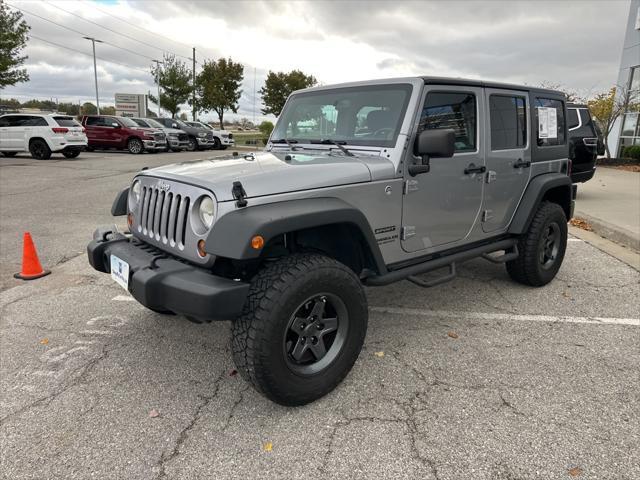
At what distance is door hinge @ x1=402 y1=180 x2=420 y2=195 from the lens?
3018 millimetres

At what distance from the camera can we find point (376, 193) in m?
2.85

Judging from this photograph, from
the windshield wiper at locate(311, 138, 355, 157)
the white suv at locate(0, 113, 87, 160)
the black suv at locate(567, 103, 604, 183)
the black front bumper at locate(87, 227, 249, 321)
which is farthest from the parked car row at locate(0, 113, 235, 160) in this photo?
the black front bumper at locate(87, 227, 249, 321)

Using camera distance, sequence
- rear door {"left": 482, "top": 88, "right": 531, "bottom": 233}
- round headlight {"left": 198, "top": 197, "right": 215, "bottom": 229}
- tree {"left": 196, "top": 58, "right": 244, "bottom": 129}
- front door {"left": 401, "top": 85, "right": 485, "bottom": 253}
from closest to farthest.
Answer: round headlight {"left": 198, "top": 197, "right": 215, "bottom": 229} → front door {"left": 401, "top": 85, "right": 485, "bottom": 253} → rear door {"left": 482, "top": 88, "right": 531, "bottom": 233} → tree {"left": 196, "top": 58, "right": 244, "bottom": 129}

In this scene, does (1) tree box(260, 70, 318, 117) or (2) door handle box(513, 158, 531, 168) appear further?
(1) tree box(260, 70, 318, 117)

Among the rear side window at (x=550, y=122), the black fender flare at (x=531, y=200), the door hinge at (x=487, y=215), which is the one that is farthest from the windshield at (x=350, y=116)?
the rear side window at (x=550, y=122)

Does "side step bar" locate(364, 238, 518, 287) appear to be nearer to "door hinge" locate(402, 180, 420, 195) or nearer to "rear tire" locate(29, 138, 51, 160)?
"door hinge" locate(402, 180, 420, 195)

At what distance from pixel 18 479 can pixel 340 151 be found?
256cm

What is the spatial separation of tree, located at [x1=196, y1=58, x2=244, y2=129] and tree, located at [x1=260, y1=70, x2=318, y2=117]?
2.53m

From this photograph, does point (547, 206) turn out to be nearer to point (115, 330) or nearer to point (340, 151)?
point (340, 151)

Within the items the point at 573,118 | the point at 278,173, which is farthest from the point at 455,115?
the point at 573,118

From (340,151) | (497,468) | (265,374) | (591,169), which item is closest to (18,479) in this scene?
(265,374)

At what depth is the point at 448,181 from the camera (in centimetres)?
332

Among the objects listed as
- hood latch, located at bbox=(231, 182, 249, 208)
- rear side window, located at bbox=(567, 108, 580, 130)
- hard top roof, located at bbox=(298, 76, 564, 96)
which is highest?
rear side window, located at bbox=(567, 108, 580, 130)

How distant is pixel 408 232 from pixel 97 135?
2158 cm
